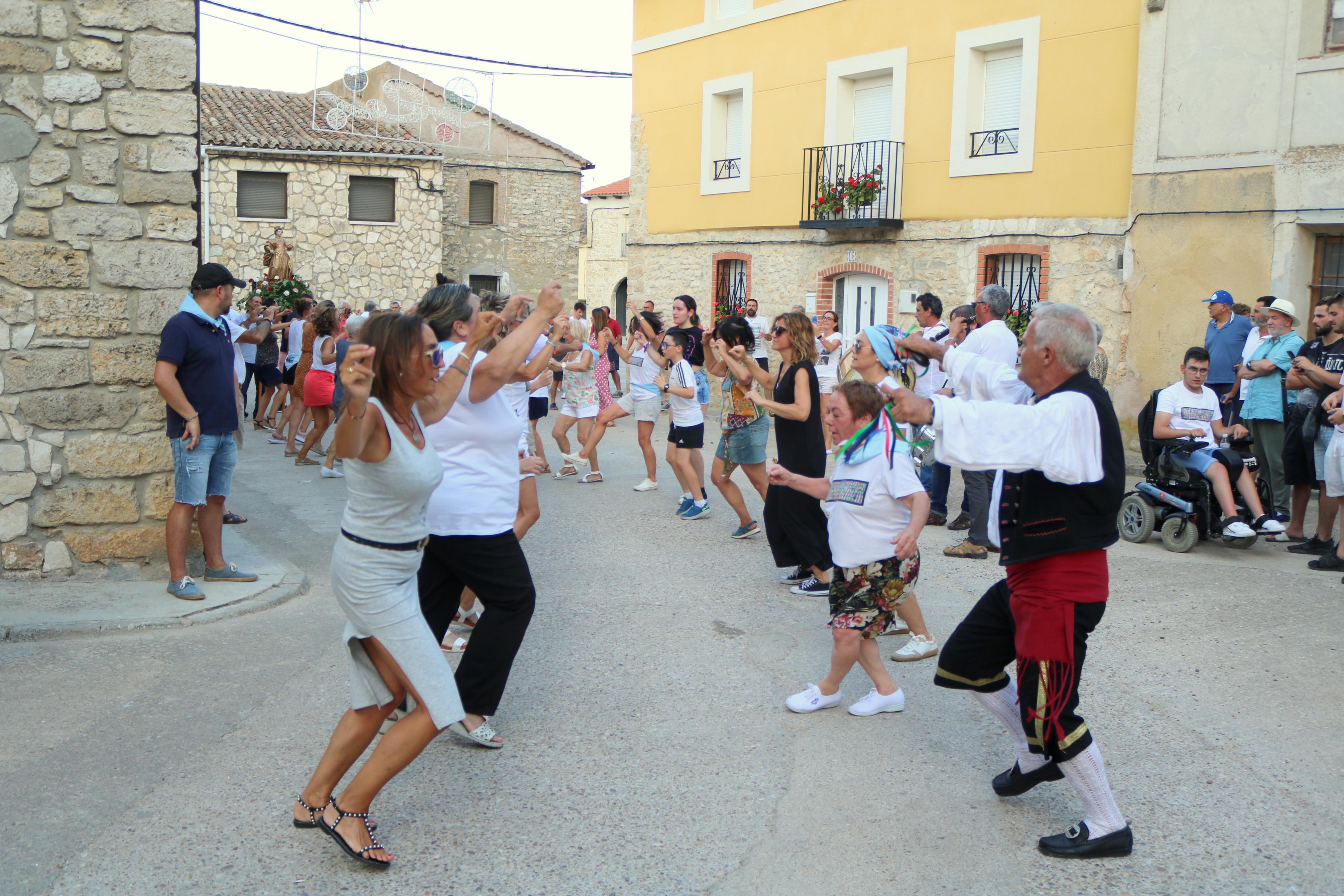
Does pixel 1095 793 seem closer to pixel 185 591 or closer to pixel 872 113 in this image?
pixel 185 591

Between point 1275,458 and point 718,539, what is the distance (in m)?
4.76

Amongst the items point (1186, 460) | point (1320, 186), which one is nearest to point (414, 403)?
point (1186, 460)

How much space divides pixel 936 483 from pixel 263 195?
25.1m

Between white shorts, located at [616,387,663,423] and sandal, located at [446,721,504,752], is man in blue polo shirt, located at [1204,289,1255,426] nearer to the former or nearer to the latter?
white shorts, located at [616,387,663,423]

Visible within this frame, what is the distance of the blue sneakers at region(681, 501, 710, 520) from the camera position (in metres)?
9.44

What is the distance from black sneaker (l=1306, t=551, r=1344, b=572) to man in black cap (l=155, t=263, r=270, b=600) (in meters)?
7.17

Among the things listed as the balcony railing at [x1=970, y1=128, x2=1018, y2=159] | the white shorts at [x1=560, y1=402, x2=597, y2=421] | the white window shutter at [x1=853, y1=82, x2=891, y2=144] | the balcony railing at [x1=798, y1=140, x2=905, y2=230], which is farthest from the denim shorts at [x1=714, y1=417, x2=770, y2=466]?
the white window shutter at [x1=853, y1=82, x2=891, y2=144]

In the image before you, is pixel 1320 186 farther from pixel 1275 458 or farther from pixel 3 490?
pixel 3 490

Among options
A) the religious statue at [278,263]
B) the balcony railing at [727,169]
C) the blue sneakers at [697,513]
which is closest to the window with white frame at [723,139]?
the balcony railing at [727,169]

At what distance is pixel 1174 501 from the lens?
8.38 m

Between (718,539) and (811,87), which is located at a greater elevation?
(811,87)

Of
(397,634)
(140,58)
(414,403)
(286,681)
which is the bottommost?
(286,681)

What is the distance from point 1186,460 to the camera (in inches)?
337

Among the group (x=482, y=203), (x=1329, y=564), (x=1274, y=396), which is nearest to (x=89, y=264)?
(x=1329, y=564)
